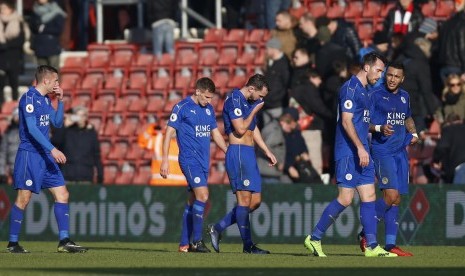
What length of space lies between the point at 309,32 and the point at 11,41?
583 centimetres

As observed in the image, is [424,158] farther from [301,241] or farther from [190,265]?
[190,265]

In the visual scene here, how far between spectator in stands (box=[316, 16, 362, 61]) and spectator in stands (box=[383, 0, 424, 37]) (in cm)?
50

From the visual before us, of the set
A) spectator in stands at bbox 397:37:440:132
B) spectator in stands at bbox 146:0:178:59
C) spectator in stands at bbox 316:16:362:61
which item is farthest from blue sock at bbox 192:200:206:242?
spectator in stands at bbox 146:0:178:59

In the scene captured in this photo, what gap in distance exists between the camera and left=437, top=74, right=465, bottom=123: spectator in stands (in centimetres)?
2127

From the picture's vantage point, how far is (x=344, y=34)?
23.2m

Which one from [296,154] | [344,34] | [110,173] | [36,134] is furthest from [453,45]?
[36,134]

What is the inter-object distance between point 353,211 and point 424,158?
1.51m

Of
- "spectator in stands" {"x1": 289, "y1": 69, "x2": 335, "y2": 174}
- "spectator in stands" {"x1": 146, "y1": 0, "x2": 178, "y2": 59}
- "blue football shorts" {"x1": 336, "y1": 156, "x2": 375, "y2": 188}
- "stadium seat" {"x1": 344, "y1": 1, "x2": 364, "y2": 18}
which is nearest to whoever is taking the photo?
"blue football shorts" {"x1": 336, "y1": 156, "x2": 375, "y2": 188}

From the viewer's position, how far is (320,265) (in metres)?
14.7

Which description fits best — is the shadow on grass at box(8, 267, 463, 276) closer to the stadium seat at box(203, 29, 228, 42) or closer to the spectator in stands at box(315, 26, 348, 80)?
the spectator in stands at box(315, 26, 348, 80)

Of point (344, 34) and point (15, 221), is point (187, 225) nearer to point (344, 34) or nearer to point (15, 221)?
point (15, 221)

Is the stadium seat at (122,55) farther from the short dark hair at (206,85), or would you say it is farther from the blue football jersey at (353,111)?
the blue football jersey at (353,111)

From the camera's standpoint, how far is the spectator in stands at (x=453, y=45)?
72.8 feet

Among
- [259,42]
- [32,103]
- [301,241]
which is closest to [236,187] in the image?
[32,103]
